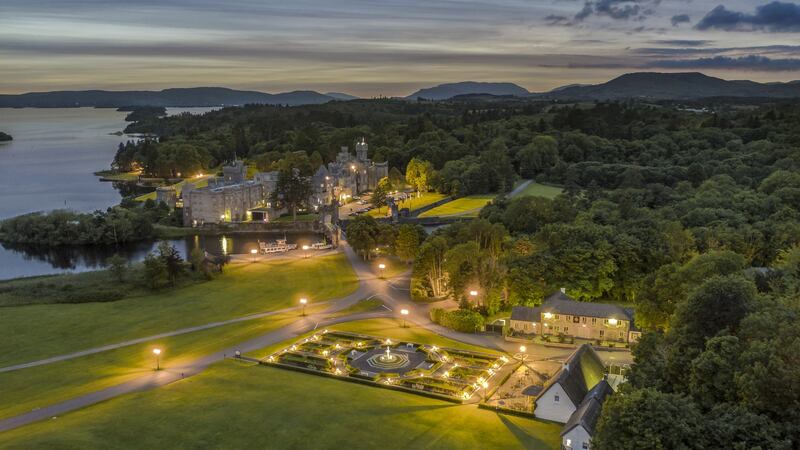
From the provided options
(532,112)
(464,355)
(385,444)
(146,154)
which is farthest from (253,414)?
(532,112)

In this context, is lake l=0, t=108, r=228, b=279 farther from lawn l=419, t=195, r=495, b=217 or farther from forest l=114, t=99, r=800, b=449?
lawn l=419, t=195, r=495, b=217

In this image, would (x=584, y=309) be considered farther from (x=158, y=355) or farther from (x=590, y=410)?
(x=158, y=355)

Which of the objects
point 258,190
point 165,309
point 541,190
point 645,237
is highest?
point 258,190

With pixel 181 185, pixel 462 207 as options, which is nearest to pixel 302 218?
pixel 462 207

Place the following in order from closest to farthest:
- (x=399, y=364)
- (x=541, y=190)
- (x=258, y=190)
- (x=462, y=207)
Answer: (x=399, y=364)
(x=462, y=207)
(x=258, y=190)
(x=541, y=190)

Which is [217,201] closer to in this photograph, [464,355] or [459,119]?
[464,355]

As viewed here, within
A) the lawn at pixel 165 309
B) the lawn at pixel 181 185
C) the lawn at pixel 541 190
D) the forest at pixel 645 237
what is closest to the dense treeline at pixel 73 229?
the lawn at pixel 181 185

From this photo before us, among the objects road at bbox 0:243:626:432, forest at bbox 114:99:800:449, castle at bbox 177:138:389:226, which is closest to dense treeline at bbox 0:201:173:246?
castle at bbox 177:138:389:226
